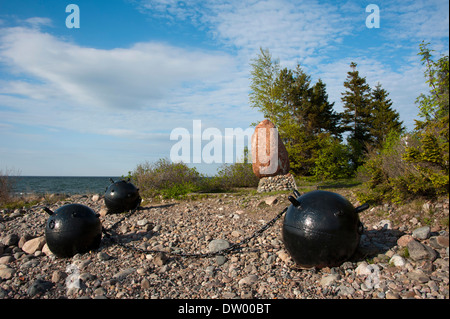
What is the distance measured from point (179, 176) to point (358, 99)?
25.8 meters

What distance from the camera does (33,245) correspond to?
6832 mm

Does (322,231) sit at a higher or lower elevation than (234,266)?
higher

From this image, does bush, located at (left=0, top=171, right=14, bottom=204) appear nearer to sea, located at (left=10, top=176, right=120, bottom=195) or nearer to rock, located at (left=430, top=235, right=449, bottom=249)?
sea, located at (left=10, top=176, right=120, bottom=195)

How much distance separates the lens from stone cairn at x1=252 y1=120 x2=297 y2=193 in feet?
43.7

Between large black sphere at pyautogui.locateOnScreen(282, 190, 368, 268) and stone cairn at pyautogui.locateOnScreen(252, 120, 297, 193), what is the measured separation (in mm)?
8470

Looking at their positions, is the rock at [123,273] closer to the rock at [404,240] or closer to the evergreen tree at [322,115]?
the rock at [404,240]

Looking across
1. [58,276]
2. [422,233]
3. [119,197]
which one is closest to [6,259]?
[58,276]

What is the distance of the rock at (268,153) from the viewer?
1353cm

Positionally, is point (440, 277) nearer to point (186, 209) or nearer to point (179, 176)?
point (186, 209)

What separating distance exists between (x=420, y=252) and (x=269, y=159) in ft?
30.0

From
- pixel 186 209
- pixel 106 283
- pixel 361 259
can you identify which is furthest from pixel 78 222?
pixel 361 259

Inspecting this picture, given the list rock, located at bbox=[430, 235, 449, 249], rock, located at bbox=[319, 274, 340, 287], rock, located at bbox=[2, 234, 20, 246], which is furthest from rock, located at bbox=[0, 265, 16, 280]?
rock, located at bbox=[430, 235, 449, 249]

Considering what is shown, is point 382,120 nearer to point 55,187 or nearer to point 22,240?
point 22,240

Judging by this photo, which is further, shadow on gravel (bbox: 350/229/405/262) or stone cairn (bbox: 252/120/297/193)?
stone cairn (bbox: 252/120/297/193)
